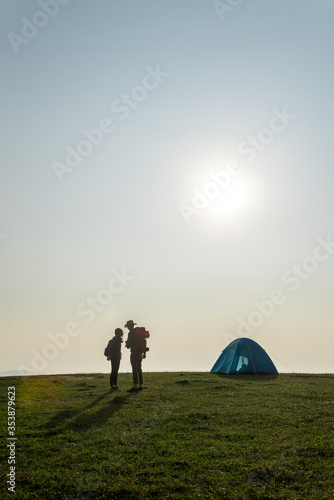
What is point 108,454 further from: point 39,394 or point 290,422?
point 39,394

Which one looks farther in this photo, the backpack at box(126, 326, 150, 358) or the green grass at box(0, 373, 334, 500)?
the backpack at box(126, 326, 150, 358)

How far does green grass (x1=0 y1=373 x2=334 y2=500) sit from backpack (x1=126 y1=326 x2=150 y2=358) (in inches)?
95.5

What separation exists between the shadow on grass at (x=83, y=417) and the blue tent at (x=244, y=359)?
39.4 ft

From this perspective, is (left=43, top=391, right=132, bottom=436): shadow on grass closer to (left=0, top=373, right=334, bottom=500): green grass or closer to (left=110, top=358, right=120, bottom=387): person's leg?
(left=0, top=373, right=334, bottom=500): green grass

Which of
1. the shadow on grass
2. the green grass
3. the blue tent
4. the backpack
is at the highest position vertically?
the backpack

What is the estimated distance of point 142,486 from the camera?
870 cm

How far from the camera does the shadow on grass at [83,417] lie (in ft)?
43.0

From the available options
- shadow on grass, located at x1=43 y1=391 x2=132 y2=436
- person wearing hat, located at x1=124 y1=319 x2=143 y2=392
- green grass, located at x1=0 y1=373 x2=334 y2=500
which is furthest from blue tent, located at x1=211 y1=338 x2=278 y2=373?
shadow on grass, located at x1=43 y1=391 x2=132 y2=436

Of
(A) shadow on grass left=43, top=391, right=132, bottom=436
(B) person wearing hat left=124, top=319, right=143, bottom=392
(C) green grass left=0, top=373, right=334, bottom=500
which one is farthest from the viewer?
(B) person wearing hat left=124, top=319, right=143, bottom=392

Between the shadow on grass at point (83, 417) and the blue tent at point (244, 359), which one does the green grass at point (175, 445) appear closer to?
the shadow on grass at point (83, 417)

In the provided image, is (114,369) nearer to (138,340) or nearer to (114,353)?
(114,353)

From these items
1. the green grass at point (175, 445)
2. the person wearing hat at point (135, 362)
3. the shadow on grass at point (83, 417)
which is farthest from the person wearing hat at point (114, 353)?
the shadow on grass at point (83, 417)

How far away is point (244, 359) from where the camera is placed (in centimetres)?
2755

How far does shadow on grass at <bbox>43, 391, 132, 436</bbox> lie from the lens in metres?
13.1
